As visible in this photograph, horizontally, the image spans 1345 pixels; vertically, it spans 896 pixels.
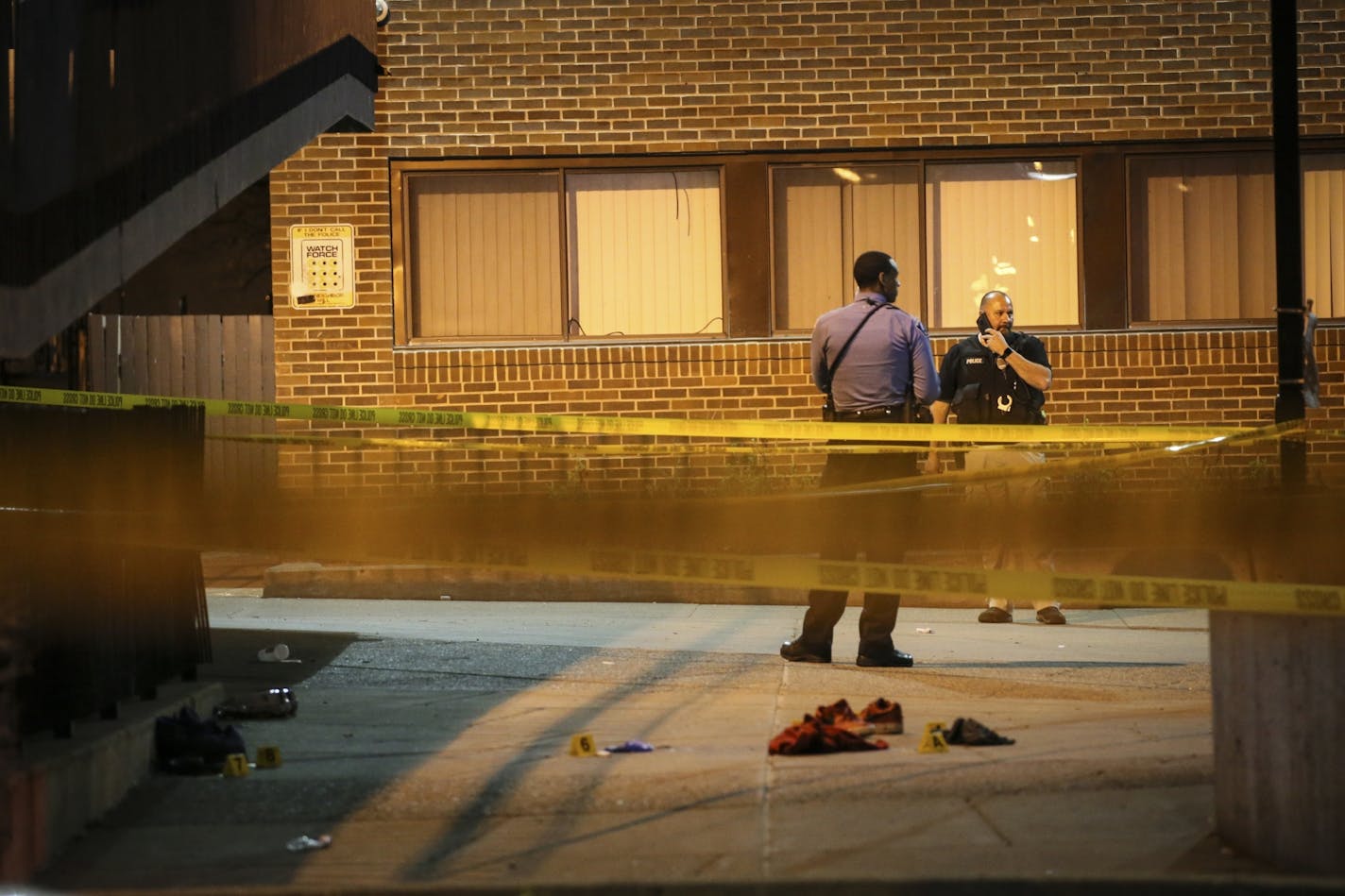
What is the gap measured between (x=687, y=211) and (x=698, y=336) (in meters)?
0.96

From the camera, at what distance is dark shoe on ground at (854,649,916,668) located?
28.9 feet

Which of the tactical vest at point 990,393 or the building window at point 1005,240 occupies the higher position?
the building window at point 1005,240

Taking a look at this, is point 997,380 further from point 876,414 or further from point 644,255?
point 644,255

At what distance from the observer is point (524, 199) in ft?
45.1

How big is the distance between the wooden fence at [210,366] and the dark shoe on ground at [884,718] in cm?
807

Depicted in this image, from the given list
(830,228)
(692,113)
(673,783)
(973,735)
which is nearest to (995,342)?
(830,228)

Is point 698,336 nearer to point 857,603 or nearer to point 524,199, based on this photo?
point 524,199

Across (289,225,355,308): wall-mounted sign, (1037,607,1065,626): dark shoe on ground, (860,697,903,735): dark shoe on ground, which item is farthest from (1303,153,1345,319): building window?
(860,697,903,735): dark shoe on ground

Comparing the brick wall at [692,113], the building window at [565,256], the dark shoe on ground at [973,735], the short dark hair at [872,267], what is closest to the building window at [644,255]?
the building window at [565,256]

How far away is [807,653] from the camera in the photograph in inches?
353

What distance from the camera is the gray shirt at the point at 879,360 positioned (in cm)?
888

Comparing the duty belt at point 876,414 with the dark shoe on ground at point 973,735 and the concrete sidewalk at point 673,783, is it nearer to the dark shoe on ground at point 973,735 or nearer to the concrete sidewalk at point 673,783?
the concrete sidewalk at point 673,783

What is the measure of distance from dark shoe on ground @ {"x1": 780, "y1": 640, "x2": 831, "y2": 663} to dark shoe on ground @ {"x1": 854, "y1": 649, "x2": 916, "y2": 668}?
0.20 metres

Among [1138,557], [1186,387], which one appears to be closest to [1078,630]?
[1138,557]
